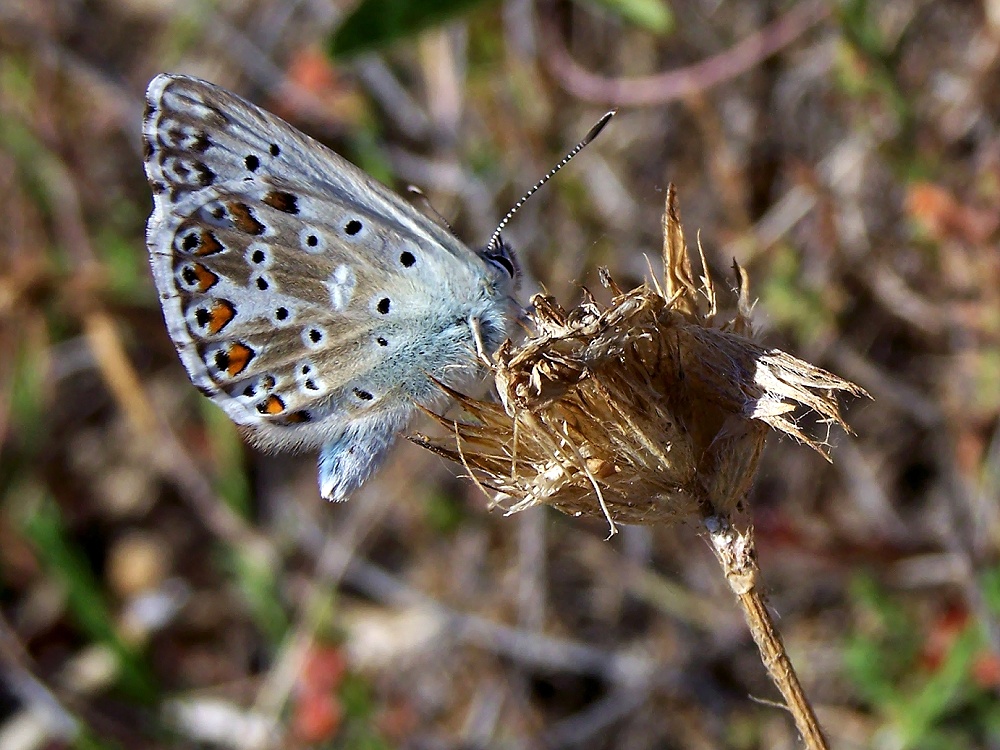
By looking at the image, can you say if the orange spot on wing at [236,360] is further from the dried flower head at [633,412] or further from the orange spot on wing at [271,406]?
the dried flower head at [633,412]

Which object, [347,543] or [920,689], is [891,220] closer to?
[920,689]

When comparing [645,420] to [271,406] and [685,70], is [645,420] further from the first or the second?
[685,70]

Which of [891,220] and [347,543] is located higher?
[891,220]

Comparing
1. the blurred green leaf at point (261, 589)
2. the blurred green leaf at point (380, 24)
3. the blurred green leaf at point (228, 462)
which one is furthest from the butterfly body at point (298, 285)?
the blurred green leaf at point (228, 462)

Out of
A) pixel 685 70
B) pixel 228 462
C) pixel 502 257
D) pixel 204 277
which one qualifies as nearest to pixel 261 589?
pixel 228 462

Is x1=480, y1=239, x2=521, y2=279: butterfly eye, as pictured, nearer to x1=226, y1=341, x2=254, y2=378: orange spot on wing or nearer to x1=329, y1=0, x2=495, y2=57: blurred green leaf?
x1=226, y1=341, x2=254, y2=378: orange spot on wing

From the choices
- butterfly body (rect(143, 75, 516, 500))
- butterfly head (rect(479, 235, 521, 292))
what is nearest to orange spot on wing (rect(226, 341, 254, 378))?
butterfly body (rect(143, 75, 516, 500))

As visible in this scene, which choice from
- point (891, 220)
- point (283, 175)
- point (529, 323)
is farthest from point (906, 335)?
point (283, 175)
